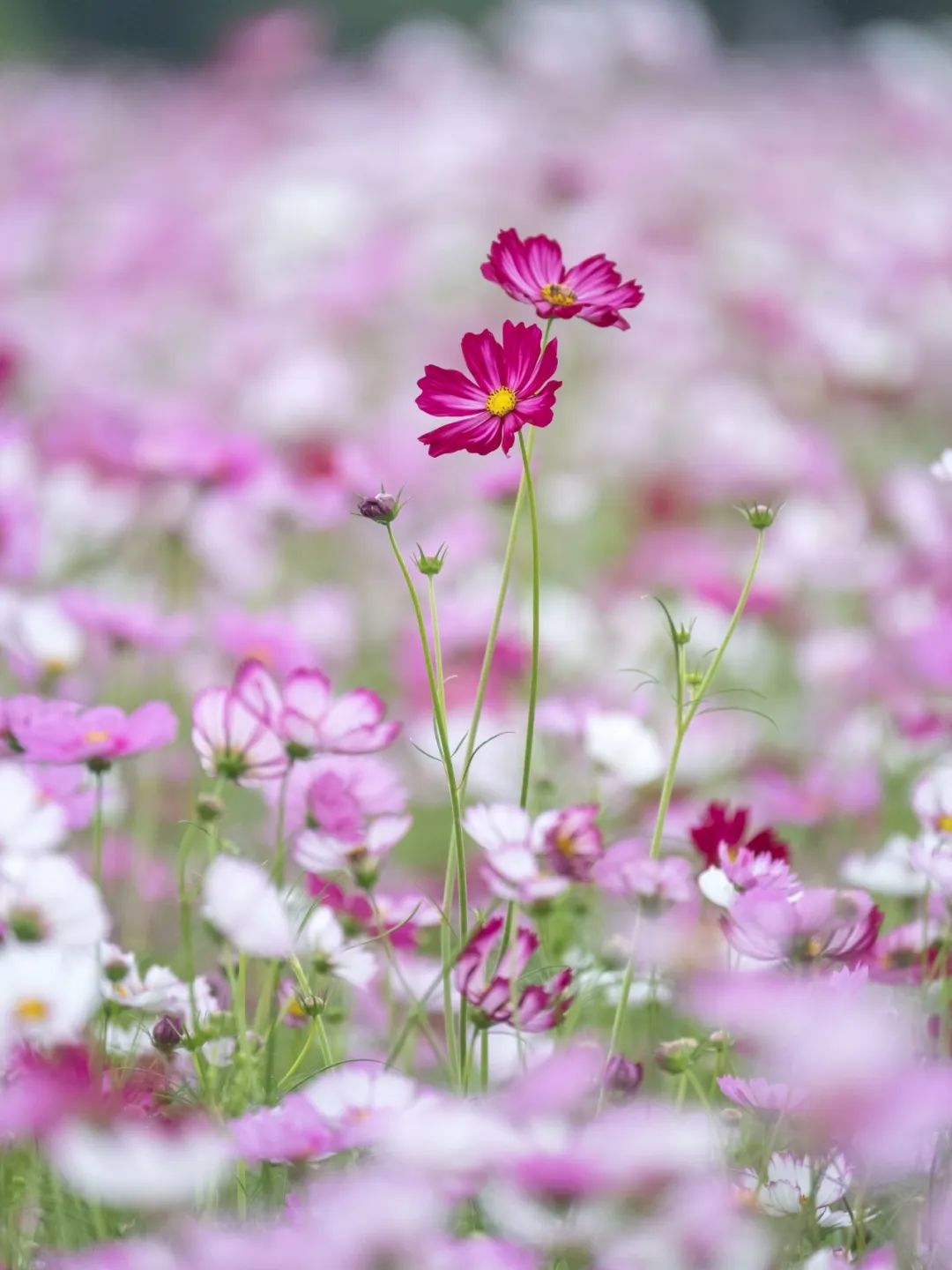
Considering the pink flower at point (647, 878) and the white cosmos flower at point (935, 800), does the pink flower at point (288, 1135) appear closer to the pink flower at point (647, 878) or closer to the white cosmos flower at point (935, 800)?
the pink flower at point (647, 878)

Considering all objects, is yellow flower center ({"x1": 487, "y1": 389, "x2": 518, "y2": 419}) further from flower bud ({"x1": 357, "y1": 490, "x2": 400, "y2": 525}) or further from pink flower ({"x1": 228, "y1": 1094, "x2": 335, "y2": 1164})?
pink flower ({"x1": 228, "y1": 1094, "x2": 335, "y2": 1164})

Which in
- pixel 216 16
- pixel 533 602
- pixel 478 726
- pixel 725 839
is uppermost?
pixel 533 602

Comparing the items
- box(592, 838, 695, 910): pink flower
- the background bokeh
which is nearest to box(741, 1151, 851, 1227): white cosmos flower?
box(592, 838, 695, 910): pink flower

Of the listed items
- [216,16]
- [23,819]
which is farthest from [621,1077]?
[216,16]

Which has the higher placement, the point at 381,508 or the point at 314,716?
the point at 381,508

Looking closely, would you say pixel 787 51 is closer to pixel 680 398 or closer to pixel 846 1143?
pixel 680 398

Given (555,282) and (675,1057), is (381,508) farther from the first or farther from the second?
(675,1057)

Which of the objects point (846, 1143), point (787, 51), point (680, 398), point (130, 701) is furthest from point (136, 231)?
point (787, 51)
